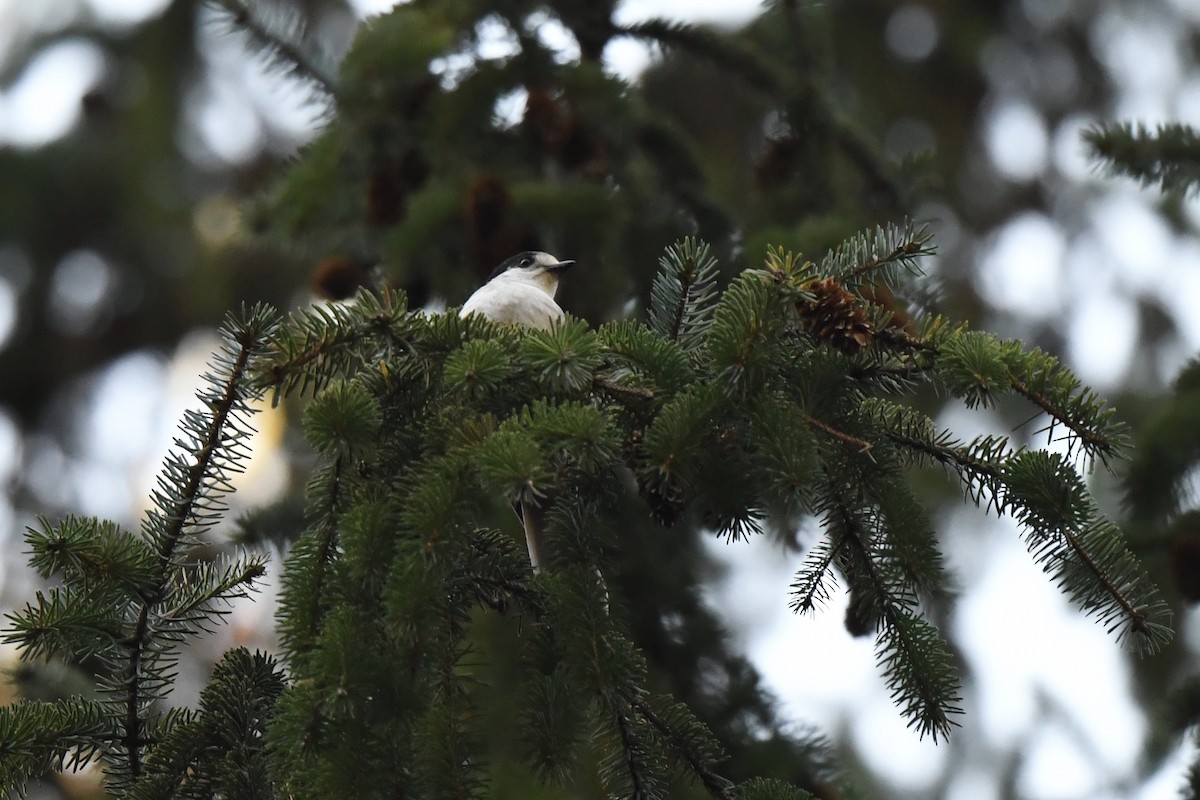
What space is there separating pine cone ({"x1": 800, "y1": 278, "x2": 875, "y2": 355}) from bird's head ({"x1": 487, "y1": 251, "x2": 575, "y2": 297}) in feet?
5.86

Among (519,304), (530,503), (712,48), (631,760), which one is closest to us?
(530,503)

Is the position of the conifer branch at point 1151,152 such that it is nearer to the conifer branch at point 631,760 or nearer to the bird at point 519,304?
the bird at point 519,304

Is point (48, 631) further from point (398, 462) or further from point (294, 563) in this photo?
point (398, 462)

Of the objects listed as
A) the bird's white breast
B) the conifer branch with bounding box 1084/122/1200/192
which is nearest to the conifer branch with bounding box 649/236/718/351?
the bird's white breast

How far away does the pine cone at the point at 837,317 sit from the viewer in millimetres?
1860

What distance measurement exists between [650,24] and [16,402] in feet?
12.9

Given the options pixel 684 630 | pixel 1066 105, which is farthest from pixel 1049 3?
pixel 684 630

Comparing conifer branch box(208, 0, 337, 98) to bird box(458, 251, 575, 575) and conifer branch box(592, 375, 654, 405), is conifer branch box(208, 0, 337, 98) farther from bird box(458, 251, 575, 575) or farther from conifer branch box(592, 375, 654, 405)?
conifer branch box(592, 375, 654, 405)

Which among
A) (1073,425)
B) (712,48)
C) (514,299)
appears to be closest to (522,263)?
(514,299)

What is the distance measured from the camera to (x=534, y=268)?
3707 mm

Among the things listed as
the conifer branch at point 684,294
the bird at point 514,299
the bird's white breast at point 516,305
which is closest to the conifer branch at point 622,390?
the conifer branch at point 684,294

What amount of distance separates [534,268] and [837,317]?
196 centimetres

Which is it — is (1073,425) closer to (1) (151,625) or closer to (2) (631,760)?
(2) (631,760)

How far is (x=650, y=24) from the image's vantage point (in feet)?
12.7
